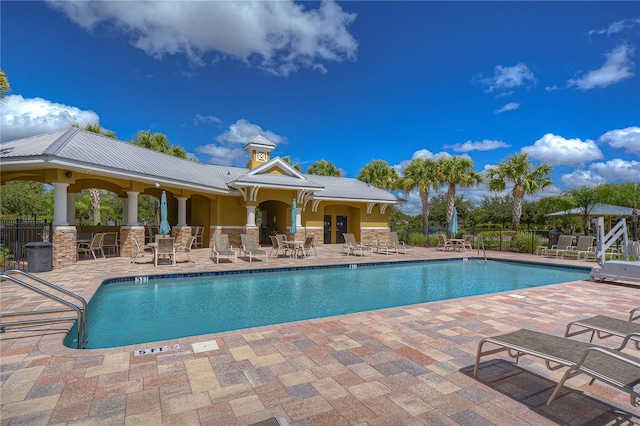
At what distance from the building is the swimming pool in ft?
14.3

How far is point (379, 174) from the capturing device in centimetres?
2991

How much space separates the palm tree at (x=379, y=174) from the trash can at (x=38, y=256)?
2364 cm

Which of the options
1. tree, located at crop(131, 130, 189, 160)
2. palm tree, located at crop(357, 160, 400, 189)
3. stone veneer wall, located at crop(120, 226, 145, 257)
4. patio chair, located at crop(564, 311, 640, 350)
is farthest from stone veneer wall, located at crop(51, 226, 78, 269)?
palm tree, located at crop(357, 160, 400, 189)

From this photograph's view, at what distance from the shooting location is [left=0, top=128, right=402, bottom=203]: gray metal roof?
394 inches

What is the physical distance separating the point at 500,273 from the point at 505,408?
446 inches

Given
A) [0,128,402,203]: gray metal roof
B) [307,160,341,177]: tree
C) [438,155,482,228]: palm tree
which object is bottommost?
[0,128,402,203]: gray metal roof

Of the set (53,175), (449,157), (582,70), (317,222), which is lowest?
(317,222)

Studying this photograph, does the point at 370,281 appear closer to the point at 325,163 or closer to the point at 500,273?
the point at 500,273

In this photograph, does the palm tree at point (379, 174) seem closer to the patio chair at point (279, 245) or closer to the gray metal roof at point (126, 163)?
the gray metal roof at point (126, 163)

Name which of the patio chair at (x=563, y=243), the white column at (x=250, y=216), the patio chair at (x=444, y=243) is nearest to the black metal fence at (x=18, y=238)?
the white column at (x=250, y=216)

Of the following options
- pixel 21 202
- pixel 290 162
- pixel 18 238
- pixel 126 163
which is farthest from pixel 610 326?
pixel 21 202

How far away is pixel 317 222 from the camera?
→ 21.4 meters

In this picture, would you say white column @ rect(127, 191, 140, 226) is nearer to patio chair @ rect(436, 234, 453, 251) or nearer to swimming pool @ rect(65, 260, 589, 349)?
swimming pool @ rect(65, 260, 589, 349)

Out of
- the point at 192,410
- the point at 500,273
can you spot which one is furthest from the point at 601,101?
the point at 192,410
